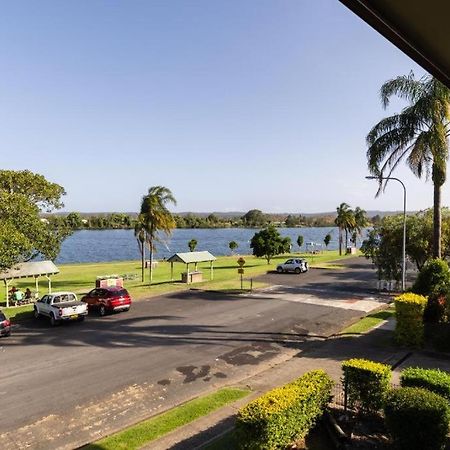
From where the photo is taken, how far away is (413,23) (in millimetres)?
4078

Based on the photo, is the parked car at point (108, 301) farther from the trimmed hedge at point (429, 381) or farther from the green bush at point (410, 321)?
the trimmed hedge at point (429, 381)

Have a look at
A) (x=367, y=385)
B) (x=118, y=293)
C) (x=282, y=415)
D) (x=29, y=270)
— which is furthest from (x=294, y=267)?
(x=282, y=415)

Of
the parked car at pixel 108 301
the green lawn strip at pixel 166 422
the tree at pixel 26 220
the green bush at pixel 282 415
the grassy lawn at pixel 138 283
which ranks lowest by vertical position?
the grassy lawn at pixel 138 283

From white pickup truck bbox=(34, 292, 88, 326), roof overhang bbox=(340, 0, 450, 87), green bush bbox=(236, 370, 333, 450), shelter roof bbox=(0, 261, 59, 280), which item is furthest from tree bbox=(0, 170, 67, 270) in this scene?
roof overhang bbox=(340, 0, 450, 87)

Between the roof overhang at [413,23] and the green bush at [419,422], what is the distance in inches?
234

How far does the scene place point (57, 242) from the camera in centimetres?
3206

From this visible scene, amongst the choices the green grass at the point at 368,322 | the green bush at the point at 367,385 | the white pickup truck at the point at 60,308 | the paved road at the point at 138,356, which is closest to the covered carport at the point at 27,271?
the white pickup truck at the point at 60,308

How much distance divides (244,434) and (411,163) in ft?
61.9

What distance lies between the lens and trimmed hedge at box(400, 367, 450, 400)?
8719mm

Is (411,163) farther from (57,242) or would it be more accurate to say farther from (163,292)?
(57,242)

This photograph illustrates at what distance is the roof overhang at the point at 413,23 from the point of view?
3.68 meters

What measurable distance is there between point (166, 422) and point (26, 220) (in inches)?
816

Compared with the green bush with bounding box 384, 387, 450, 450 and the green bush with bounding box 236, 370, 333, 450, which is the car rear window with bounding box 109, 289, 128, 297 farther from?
the green bush with bounding box 384, 387, 450, 450

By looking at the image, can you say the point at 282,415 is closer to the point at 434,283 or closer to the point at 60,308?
the point at 434,283
